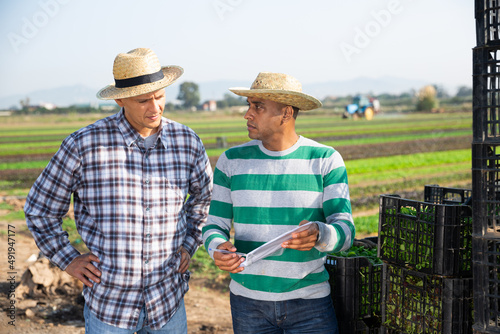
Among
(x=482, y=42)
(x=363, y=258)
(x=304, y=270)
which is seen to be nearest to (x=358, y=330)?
(x=363, y=258)

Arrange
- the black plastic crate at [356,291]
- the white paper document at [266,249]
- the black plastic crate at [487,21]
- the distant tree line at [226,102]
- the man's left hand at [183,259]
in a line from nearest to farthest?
the black plastic crate at [487,21]
the white paper document at [266,249]
the man's left hand at [183,259]
the black plastic crate at [356,291]
the distant tree line at [226,102]

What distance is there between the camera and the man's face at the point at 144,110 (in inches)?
107

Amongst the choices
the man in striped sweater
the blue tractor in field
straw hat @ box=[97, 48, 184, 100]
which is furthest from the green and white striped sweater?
the blue tractor in field

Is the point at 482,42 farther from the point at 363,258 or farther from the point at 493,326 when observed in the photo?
the point at 363,258

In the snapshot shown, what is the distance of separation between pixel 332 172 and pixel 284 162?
25 cm

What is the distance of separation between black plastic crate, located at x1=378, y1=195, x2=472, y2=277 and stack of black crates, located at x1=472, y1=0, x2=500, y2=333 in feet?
1.04

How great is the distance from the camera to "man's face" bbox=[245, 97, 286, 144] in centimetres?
264

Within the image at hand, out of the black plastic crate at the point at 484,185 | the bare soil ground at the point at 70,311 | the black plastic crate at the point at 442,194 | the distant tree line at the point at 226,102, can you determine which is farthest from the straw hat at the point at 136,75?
the distant tree line at the point at 226,102

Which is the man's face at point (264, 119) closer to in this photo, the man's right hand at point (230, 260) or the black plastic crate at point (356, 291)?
the man's right hand at point (230, 260)

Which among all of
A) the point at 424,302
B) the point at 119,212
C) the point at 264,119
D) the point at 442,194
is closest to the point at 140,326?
the point at 119,212

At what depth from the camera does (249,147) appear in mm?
2734

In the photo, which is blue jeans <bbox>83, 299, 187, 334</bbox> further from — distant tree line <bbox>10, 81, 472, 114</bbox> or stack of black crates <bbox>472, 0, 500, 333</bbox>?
distant tree line <bbox>10, 81, 472, 114</bbox>

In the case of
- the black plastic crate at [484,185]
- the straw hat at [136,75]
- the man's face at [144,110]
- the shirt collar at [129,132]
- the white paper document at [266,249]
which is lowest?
the white paper document at [266,249]

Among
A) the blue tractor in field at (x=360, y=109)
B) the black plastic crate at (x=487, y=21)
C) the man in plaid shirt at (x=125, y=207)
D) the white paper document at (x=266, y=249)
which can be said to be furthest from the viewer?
the blue tractor in field at (x=360, y=109)
